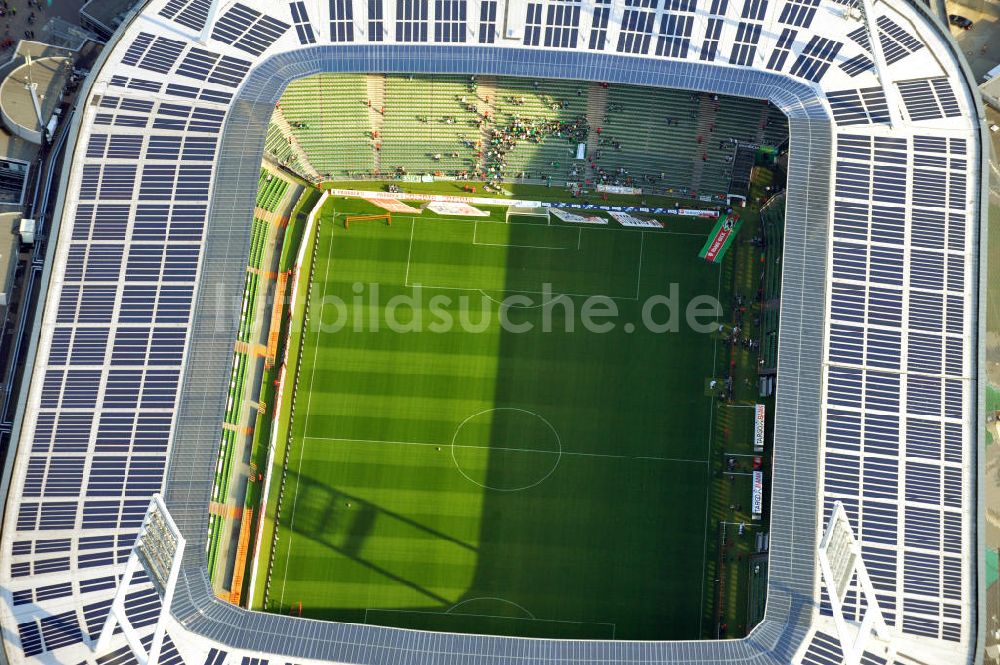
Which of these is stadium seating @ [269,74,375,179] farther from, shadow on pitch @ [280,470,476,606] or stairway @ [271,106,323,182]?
shadow on pitch @ [280,470,476,606]

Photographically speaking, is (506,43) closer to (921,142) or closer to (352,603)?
(921,142)

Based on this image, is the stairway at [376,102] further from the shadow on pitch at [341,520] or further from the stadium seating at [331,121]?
the shadow on pitch at [341,520]

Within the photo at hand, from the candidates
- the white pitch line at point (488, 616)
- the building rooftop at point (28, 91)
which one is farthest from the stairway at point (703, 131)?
the building rooftop at point (28, 91)

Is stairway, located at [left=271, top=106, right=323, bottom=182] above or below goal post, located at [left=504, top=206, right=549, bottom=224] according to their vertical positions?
above

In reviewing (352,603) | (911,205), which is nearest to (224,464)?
(352,603)

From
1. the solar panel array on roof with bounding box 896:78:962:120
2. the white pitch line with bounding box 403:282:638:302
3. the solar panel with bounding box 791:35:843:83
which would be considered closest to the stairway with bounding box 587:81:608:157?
the white pitch line with bounding box 403:282:638:302
